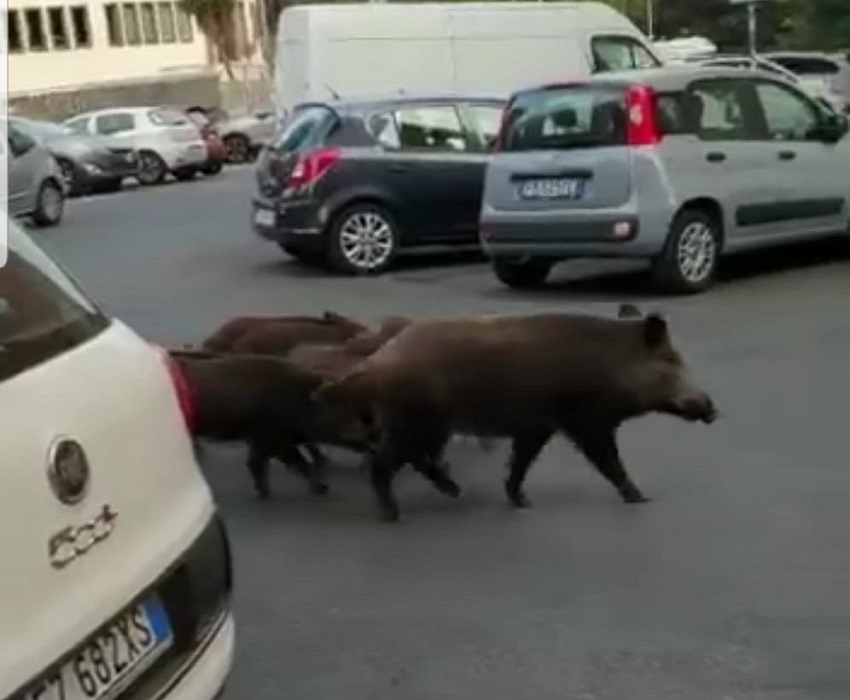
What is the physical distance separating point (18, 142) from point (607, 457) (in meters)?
20.0

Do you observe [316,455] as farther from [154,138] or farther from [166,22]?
[166,22]

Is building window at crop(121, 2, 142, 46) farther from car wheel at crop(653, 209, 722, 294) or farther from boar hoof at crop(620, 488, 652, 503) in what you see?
boar hoof at crop(620, 488, 652, 503)

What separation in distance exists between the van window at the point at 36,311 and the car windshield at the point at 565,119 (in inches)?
437

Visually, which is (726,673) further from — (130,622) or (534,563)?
(130,622)

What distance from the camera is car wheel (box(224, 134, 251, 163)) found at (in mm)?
44938

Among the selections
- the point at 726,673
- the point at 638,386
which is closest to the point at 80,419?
the point at 726,673

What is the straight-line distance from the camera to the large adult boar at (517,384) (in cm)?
810

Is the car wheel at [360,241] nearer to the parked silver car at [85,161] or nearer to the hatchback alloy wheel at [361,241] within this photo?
the hatchback alloy wheel at [361,241]

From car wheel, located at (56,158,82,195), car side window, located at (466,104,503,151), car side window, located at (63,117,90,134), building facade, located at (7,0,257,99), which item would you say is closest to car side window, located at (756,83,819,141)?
car side window, located at (466,104,503,151)

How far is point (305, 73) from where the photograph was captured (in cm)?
2428

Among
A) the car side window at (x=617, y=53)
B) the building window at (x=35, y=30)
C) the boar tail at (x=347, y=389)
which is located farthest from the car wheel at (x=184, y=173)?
the boar tail at (x=347, y=389)

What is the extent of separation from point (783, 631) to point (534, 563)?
127 cm

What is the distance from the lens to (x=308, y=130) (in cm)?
1862

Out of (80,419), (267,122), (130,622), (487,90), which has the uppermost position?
(80,419)
